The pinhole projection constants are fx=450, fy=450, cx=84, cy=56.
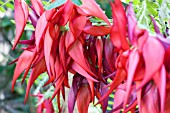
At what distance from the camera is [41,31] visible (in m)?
0.54

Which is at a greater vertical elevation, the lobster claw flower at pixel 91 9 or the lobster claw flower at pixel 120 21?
the lobster claw flower at pixel 120 21

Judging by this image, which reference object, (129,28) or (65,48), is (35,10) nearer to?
(65,48)

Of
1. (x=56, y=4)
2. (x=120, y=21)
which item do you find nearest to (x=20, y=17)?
(x=56, y=4)

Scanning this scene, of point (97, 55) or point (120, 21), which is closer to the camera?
point (120, 21)

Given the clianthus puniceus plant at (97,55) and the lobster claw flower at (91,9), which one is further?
the lobster claw flower at (91,9)

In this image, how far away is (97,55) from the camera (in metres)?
0.59

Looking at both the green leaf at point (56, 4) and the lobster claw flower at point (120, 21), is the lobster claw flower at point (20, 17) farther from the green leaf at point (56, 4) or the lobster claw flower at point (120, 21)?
the lobster claw flower at point (120, 21)

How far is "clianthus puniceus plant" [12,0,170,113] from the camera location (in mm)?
420

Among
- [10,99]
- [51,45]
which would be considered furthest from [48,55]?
[10,99]

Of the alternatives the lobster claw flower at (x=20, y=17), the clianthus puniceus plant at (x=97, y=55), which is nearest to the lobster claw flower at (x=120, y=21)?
the clianthus puniceus plant at (x=97, y=55)

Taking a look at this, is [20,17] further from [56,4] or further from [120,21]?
[120,21]

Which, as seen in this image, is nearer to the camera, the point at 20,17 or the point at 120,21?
the point at 120,21

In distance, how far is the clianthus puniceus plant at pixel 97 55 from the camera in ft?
1.38

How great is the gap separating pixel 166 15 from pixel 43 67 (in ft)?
0.56
